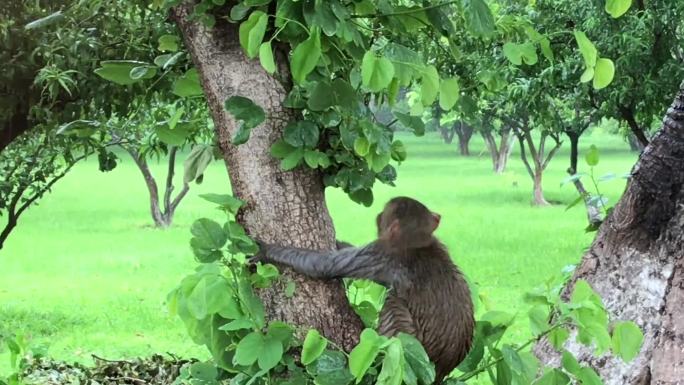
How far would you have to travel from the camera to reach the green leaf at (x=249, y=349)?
1411 millimetres

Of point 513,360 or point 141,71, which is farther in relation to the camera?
point 141,71

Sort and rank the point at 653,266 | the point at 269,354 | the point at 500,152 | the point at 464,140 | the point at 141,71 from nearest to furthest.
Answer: the point at 269,354 < the point at 141,71 < the point at 653,266 < the point at 500,152 < the point at 464,140

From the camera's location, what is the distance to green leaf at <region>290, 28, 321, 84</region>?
1249 mm

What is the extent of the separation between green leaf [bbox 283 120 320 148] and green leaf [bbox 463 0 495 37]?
14.5 inches

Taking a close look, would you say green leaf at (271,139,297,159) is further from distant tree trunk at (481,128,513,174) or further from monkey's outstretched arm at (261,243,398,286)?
distant tree trunk at (481,128,513,174)

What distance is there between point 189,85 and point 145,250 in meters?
10.1

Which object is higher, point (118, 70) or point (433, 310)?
point (118, 70)

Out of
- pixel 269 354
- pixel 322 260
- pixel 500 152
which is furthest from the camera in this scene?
pixel 500 152

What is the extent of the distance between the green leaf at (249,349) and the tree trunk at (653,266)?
51.6 inches

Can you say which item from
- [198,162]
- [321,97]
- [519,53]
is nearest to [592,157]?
[519,53]

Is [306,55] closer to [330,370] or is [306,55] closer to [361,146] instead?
[361,146]

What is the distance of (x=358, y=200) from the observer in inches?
70.7

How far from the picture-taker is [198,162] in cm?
180

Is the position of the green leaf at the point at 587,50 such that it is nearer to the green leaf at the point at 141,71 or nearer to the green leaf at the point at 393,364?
the green leaf at the point at 393,364
